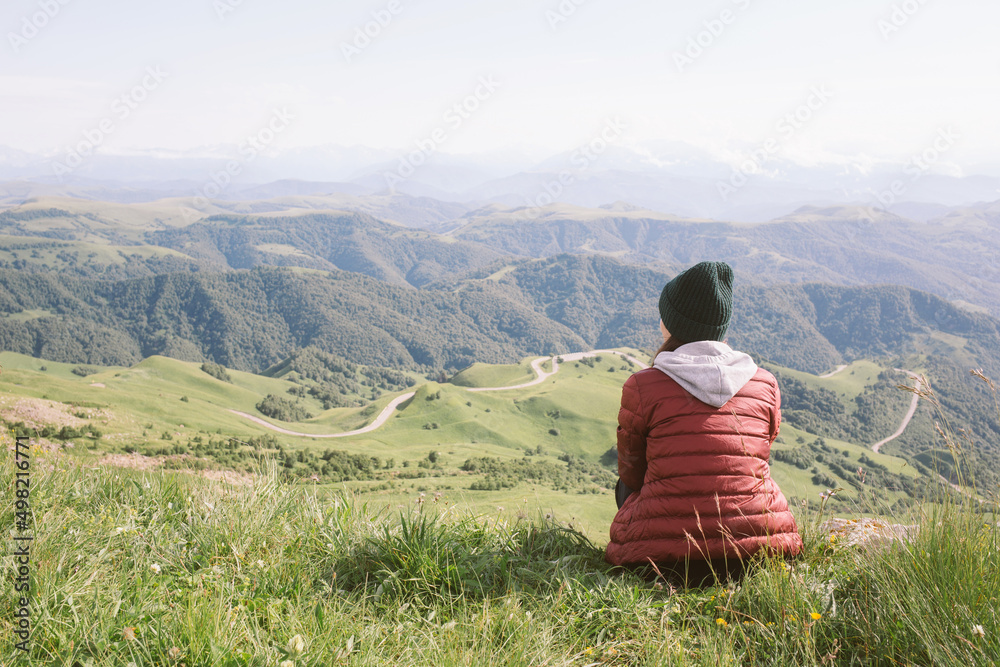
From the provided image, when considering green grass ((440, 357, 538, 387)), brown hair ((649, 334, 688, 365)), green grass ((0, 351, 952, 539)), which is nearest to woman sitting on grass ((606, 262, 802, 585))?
brown hair ((649, 334, 688, 365))

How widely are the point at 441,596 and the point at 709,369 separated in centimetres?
267

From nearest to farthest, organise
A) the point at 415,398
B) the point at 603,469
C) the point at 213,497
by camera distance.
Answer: the point at 213,497 → the point at 603,469 → the point at 415,398

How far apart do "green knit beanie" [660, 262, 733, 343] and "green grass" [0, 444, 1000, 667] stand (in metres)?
1.86

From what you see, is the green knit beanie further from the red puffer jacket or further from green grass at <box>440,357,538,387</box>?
green grass at <box>440,357,538,387</box>

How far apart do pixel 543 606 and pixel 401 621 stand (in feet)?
3.41

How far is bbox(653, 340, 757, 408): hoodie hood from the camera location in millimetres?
4094

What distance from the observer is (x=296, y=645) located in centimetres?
291

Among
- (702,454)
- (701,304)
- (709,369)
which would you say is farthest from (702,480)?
(701,304)

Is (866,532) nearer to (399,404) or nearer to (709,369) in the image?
(709,369)

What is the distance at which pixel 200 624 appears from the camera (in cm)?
295

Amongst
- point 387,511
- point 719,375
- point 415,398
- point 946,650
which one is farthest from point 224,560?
point 415,398

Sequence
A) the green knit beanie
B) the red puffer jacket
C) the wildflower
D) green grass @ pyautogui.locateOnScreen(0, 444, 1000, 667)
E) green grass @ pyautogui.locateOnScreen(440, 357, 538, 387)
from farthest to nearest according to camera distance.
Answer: green grass @ pyautogui.locateOnScreen(440, 357, 538, 387) < the green knit beanie < the red puffer jacket < green grass @ pyautogui.locateOnScreen(0, 444, 1000, 667) < the wildflower

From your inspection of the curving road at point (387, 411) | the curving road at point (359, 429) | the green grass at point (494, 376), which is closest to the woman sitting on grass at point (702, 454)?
the curving road at point (387, 411)

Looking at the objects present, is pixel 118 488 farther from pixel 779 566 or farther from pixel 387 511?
pixel 779 566
